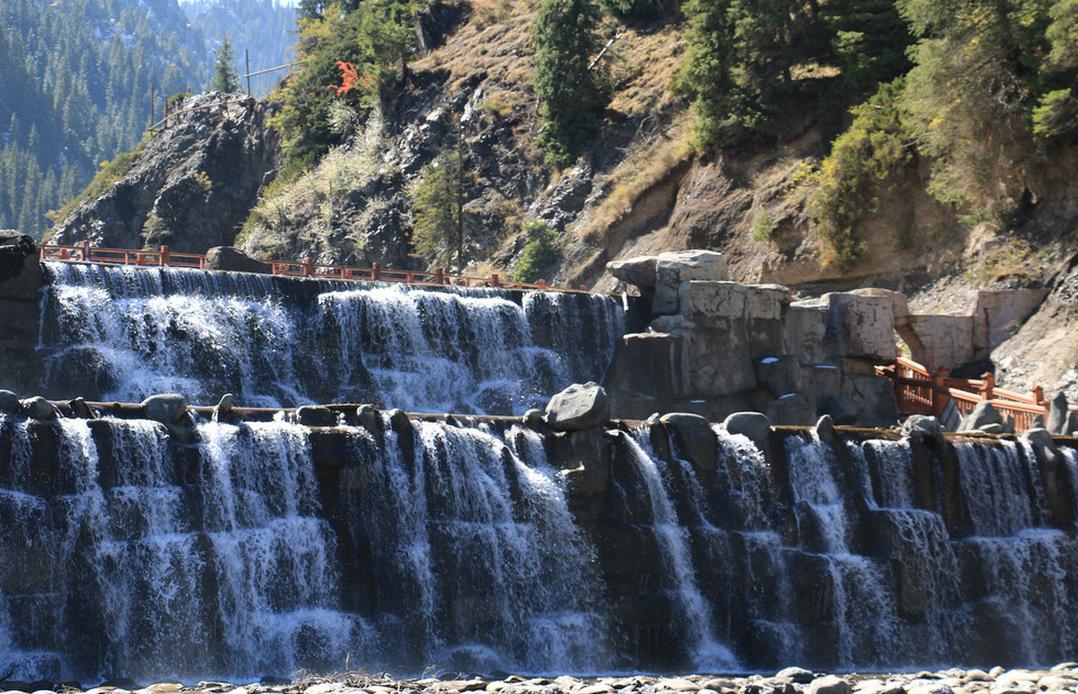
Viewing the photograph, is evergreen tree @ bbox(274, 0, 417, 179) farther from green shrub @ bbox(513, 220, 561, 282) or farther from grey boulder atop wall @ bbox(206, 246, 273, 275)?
grey boulder atop wall @ bbox(206, 246, 273, 275)

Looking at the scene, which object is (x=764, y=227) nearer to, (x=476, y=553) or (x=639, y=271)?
(x=639, y=271)

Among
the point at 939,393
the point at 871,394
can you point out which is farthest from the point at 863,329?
the point at 939,393

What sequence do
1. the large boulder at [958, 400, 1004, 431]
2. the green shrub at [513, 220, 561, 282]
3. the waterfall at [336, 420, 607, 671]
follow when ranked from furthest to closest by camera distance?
the green shrub at [513, 220, 561, 282] < the large boulder at [958, 400, 1004, 431] < the waterfall at [336, 420, 607, 671]

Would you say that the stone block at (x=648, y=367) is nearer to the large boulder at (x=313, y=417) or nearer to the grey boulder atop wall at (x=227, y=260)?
the grey boulder atop wall at (x=227, y=260)

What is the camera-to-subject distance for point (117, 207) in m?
75.2

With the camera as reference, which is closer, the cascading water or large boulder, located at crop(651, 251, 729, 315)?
the cascading water

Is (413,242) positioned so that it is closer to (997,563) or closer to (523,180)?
(523,180)

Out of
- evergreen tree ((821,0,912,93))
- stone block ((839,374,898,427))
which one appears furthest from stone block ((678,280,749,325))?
evergreen tree ((821,0,912,93))

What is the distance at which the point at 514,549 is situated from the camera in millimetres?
25469

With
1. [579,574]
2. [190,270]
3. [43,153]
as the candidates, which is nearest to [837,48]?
[190,270]

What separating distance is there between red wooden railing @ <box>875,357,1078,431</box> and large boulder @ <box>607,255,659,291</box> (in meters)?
6.46

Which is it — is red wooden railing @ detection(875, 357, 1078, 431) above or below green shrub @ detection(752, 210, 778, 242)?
below

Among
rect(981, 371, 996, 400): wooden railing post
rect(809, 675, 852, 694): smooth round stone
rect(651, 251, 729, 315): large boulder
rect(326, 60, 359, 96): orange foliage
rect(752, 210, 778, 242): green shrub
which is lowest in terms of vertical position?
rect(809, 675, 852, 694): smooth round stone

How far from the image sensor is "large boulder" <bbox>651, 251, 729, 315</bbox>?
125ft
